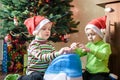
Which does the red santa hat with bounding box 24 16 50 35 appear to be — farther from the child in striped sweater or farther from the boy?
the boy

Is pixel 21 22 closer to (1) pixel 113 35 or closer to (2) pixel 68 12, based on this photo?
(2) pixel 68 12

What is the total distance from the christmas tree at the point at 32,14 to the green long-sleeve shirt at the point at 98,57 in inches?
22.1

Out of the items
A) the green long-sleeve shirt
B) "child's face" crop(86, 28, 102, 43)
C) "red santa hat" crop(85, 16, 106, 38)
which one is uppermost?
"red santa hat" crop(85, 16, 106, 38)

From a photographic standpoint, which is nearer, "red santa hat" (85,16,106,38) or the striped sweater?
the striped sweater

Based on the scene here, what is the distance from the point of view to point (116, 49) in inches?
56.2

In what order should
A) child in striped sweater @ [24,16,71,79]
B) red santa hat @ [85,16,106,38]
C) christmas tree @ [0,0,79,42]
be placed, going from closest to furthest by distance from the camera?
child in striped sweater @ [24,16,71,79] < red santa hat @ [85,16,106,38] < christmas tree @ [0,0,79,42]

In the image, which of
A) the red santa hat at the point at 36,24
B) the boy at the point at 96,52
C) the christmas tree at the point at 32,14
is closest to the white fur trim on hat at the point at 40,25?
the red santa hat at the point at 36,24

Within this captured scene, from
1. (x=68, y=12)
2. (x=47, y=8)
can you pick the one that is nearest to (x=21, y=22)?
(x=47, y=8)

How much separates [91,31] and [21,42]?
86 cm

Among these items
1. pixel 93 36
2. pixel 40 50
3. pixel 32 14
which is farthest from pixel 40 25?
pixel 32 14

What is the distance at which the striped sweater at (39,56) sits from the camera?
1.26 meters

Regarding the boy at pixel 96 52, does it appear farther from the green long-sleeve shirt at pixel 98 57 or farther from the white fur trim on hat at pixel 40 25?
the white fur trim on hat at pixel 40 25

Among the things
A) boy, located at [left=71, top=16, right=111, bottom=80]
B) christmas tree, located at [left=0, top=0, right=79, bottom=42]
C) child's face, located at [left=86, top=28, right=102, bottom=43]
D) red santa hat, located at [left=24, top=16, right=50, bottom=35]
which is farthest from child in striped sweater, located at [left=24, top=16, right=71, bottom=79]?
christmas tree, located at [left=0, top=0, right=79, bottom=42]

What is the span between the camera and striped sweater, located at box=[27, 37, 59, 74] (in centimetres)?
126
